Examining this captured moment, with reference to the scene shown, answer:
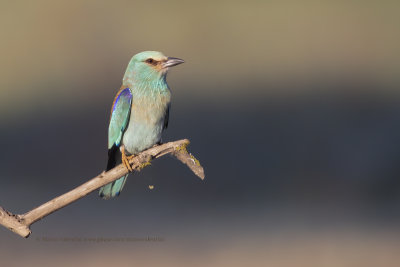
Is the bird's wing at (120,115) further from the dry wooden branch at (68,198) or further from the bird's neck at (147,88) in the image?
the dry wooden branch at (68,198)

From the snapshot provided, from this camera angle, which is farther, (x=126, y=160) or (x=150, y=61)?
(x=150, y=61)

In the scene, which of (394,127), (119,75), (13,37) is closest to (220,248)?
(394,127)

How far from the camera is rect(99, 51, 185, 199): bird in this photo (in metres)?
5.35

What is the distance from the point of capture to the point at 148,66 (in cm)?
544

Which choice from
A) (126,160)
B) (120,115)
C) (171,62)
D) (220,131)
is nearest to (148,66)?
(171,62)

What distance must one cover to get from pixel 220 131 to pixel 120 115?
7.03m

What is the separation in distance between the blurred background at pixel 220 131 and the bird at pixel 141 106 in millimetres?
2142

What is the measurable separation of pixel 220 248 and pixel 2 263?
6.57 feet

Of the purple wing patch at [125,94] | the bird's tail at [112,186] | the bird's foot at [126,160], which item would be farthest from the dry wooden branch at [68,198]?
the purple wing patch at [125,94]

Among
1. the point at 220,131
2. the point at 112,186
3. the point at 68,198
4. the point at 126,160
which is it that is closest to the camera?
the point at 68,198

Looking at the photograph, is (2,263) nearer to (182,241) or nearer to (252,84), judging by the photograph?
(182,241)

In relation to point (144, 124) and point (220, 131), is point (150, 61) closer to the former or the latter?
point (144, 124)

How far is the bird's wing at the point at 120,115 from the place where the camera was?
17.5ft

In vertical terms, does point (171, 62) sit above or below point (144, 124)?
above
